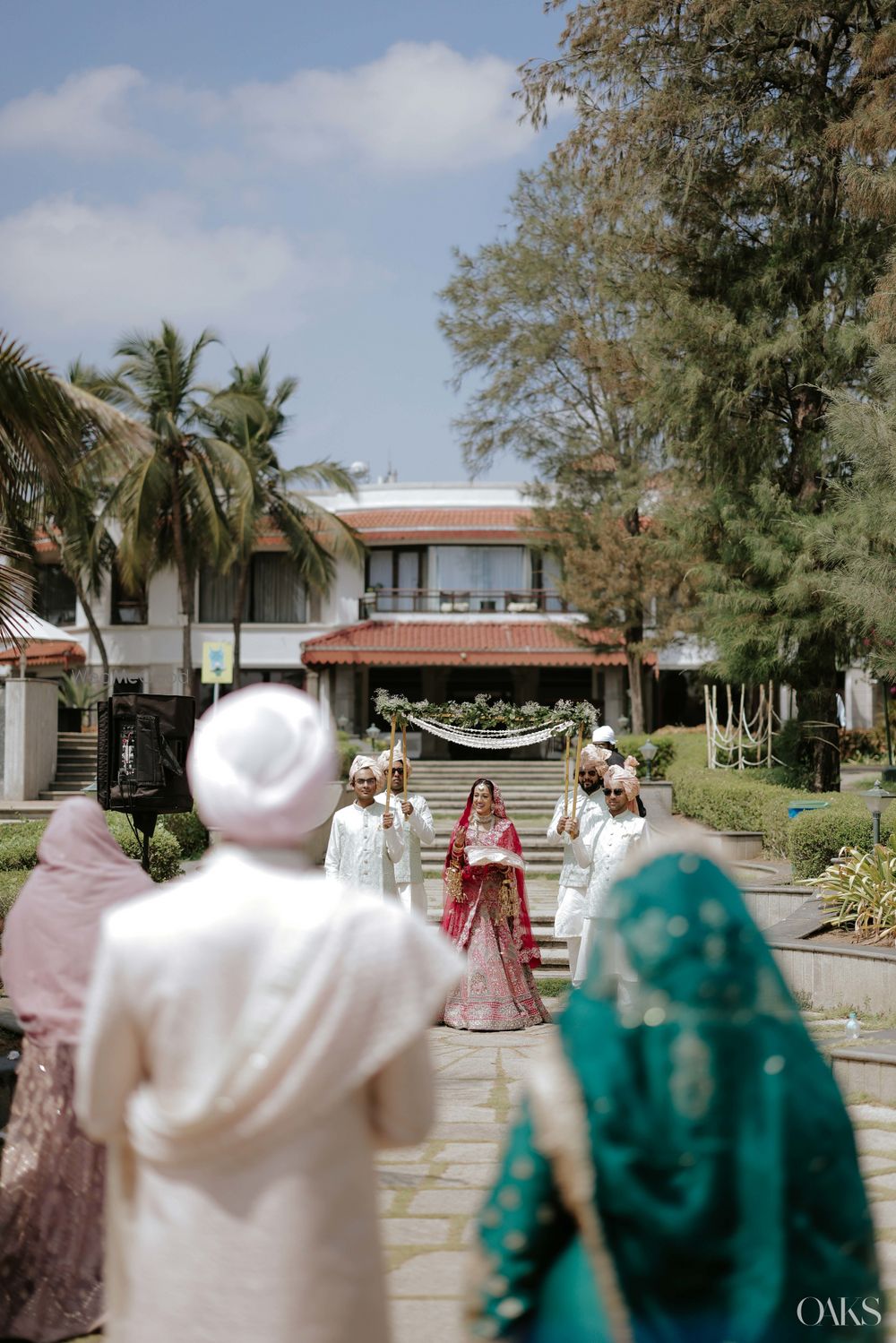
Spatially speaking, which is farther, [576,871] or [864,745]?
[864,745]

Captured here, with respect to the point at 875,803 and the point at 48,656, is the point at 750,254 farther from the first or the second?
the point at 48,656

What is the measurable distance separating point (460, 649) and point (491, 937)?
23286 millimetres

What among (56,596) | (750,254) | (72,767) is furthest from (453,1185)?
(56,596)

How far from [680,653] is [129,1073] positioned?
3122 centimetres

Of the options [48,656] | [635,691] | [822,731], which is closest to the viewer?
[822,731]

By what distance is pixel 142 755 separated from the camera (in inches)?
424

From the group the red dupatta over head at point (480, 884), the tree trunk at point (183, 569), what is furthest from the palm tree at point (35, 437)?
the tree trunk at point (183, 569)

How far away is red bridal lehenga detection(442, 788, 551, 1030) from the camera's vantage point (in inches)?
361

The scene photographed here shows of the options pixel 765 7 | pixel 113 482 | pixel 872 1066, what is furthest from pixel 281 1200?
pixel 113 482

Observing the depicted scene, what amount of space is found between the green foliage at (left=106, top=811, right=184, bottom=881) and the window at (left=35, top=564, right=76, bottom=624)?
2465cm

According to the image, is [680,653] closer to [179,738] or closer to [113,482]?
[113,482]

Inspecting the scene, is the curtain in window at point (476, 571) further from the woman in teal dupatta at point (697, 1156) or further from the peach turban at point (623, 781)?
the woman in teal dupatta at point (697, 1156)

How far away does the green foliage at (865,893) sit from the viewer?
9516 mm

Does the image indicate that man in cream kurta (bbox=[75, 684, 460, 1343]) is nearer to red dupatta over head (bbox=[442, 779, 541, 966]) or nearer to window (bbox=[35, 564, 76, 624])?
red dupatta over head (bbox=[442, 779, 541, 966])
